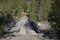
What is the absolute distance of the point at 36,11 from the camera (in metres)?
12.5

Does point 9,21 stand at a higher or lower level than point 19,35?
higher

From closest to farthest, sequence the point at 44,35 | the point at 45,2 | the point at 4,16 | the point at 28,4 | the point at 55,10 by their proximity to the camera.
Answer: the point at 55,10 < the point at 44,35 < the point at 4,16 < the point at 45,2 < the point at 28,4

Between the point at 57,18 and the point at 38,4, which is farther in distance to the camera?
the point at 38,4

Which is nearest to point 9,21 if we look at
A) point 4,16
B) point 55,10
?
point 4,16

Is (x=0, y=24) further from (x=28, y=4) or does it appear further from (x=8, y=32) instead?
(x=28, y=4)

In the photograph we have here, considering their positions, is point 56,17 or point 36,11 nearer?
point 56,17

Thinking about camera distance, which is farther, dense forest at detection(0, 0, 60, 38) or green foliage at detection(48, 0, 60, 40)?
dense forest at detection(0, 0, 60, 38)

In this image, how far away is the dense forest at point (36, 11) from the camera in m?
8.55

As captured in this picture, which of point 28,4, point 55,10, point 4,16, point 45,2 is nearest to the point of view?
point 55,10

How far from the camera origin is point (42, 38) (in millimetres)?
8859

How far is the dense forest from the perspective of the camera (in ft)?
28.0

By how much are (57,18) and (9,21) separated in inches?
93.6

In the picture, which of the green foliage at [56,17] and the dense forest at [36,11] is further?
the dense forest at [36,11]

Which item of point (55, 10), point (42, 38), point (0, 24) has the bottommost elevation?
point (42, 38)
